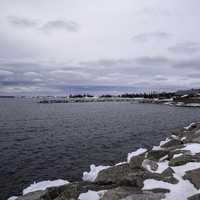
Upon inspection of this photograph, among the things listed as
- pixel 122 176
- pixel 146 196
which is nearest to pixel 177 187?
pixel 146 196

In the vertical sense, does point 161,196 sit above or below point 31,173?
above

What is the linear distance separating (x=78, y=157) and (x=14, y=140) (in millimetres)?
11753

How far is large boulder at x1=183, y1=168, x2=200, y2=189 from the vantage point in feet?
34.2

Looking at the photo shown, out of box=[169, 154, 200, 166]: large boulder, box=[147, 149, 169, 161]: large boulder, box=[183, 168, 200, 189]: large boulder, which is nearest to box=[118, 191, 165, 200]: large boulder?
box=[183, 168, 200, 189]: large boulder

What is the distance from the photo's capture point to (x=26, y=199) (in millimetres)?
12047

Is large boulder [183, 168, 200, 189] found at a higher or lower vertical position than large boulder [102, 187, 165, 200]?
higher

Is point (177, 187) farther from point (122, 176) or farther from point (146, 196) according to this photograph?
point (122, 176)

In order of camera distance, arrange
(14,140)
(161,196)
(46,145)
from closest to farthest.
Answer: (161,196)
(46,145)
(14,140)

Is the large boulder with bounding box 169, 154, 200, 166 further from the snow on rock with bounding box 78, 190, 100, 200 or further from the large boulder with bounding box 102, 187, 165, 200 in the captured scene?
the snow on rock with bounding box 78, 190, 100, 200

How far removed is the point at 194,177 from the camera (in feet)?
35.8

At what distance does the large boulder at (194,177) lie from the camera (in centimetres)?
1043

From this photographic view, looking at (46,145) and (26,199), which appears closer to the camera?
(26,199)

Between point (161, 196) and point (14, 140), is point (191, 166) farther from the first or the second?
point (14, 140)

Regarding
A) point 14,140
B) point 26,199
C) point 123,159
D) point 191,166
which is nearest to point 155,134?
point 123,159
